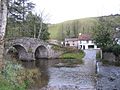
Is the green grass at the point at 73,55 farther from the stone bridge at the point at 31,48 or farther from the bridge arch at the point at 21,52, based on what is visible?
the bridge arch at the point at 21,52

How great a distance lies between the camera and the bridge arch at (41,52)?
72.1 m

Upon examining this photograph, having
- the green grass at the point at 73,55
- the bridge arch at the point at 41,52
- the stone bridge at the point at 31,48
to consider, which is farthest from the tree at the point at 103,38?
the bridge arch at the point at 41,52

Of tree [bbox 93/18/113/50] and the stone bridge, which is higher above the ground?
tree [bbox 93/18/113/50]

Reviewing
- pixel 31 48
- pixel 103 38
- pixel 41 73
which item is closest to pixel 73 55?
pixel 31 48

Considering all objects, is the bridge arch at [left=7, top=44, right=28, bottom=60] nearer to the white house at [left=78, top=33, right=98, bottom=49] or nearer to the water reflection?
the water reflection

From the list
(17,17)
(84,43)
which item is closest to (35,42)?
(17,17)

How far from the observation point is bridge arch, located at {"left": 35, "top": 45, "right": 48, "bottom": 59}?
72062 millimetres

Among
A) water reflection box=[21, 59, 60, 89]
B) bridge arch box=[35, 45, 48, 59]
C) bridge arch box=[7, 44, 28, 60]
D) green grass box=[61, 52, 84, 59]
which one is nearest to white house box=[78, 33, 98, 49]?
Result: green grass box=[61, 52, 84, 59]

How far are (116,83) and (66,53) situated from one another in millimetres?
46779

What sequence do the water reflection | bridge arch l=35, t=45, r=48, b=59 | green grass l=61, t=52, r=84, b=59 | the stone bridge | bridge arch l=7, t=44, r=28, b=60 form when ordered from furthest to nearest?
1. bridge arch l=35, t=45, r=48, b=59
2. green grass l=61, t=52, r=84, b=59
3. bridge arch l=7, t=44, r=28, b=60
4. the stone bridge
5. the water reflection

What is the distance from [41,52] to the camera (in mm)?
73438

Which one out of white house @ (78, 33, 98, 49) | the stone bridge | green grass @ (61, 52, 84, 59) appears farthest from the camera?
white house @ (78, 33, 98, 49)

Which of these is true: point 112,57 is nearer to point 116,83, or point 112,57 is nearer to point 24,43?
point 24,43

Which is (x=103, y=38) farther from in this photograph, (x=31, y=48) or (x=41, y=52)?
(x=41, y=52)
